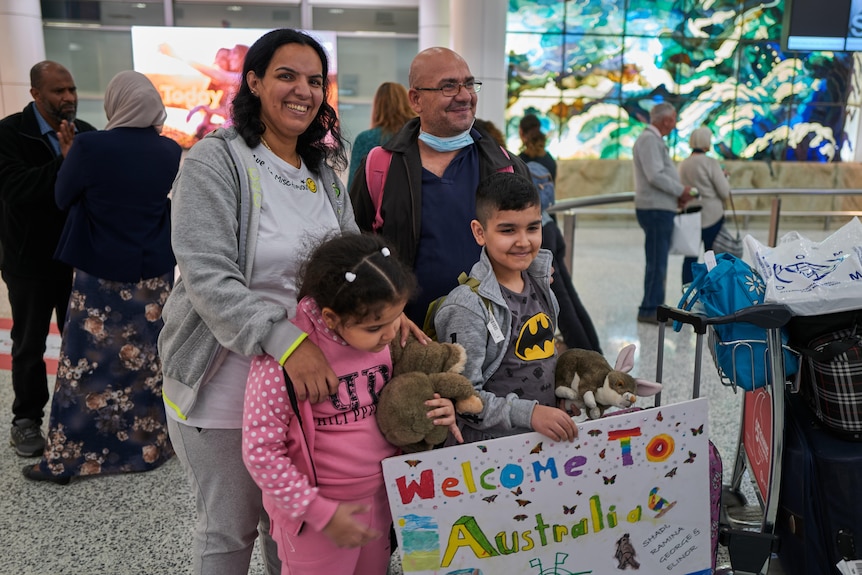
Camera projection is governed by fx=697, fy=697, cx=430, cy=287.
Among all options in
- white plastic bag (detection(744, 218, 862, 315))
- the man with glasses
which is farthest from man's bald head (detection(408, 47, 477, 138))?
white plastic bag (detection(744, 218, 862, 315))

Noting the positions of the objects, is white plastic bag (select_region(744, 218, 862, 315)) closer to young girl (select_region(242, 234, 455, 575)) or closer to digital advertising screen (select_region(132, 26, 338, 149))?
young girl (select_region(242, 234, 455, 575))

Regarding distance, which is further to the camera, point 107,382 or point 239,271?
point 107,382

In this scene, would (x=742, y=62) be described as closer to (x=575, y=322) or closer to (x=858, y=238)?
(x=575, y=322)

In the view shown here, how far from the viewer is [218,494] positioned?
1.59m

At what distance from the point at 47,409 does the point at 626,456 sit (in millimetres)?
3184

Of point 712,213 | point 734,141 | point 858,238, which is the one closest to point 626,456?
point 858,238

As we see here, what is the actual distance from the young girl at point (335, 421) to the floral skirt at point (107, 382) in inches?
68.8

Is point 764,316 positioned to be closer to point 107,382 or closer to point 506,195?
point 506,195

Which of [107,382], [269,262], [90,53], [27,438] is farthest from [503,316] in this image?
[90,53]

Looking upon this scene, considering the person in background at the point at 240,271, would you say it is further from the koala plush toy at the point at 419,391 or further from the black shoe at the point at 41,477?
the black shoe at the point at 41,477

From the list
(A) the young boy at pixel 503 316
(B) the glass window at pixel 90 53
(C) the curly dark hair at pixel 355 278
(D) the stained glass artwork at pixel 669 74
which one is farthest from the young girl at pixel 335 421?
(D) the stained glass artwork at pixel 669 74

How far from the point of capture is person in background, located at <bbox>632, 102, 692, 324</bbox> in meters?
5.27

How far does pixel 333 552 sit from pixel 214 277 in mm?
637

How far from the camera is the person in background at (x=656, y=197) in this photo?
5.27m
